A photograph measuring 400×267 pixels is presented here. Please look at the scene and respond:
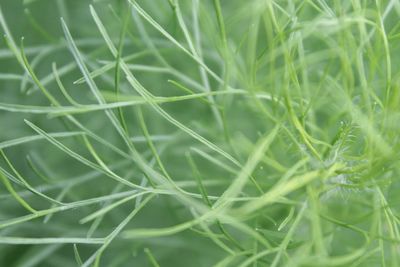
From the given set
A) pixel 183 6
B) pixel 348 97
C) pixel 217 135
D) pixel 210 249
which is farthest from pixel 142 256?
pixel 348 97

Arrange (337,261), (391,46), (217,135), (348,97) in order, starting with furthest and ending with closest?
1. (217,135)
2. (391,46)
3. (348,97)
4. (337,261)

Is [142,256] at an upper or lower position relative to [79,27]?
lower

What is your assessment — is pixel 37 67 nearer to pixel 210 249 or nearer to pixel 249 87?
pixel 210 249

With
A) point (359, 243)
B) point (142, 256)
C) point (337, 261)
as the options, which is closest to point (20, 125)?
point (142, 256)

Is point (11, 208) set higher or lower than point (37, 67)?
lower

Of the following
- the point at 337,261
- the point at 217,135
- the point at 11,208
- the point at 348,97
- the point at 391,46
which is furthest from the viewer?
the point at 11,208

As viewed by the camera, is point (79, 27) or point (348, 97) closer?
point (348, 97)

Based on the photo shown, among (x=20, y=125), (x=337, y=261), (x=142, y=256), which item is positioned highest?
(x=337, y=261)

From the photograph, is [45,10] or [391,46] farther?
[45,10]

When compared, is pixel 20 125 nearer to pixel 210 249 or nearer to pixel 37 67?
pixel 37 67
